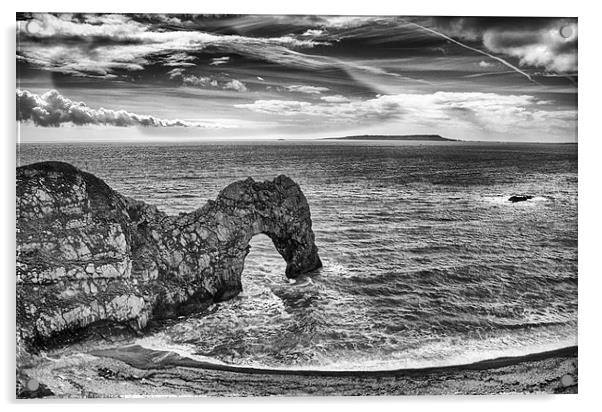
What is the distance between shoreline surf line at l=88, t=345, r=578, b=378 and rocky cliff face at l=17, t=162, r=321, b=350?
167 millimetres

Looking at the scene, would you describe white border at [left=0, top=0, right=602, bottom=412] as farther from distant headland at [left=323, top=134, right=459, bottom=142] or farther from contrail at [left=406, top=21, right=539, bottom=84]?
distant headland at [left=323, top=134, right=459, bottom=142]

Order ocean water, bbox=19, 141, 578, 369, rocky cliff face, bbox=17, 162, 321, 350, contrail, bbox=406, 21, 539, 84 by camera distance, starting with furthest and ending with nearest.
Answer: contrail, bbox=406, 21, 539, 84, ocean water, bbox=19, 141, 578, 369, rocky cliff face, bbox=17, 162, 321, 350

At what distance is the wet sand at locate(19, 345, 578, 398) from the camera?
3.71 m

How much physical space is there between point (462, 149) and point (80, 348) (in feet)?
8.27

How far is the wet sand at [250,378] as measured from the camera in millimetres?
3711

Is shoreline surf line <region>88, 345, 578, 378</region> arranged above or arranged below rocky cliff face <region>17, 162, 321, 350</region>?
below

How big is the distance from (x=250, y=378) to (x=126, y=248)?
1024 mm

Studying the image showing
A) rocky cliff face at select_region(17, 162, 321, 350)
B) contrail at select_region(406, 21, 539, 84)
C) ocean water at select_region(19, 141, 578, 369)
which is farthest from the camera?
contrail at select_region(406, 21, 539, 84)

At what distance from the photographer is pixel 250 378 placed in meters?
3.79

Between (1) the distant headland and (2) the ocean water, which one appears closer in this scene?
(2) the ocean water

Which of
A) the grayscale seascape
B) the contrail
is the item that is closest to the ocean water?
the grayscale seascape

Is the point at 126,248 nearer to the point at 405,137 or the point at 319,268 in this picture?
the point at 319,268

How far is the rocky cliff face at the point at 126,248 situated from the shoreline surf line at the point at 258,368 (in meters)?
0.17

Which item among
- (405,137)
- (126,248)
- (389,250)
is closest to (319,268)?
(389,250)
